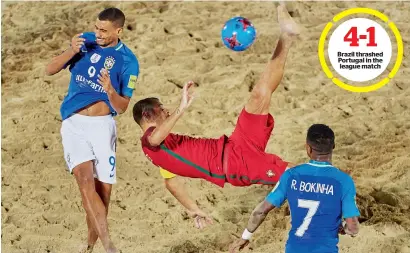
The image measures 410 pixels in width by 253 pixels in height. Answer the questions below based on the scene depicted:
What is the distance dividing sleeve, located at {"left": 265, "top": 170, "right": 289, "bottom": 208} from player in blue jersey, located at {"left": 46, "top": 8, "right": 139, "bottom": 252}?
6.67ft

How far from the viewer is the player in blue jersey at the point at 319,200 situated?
6.50 metres

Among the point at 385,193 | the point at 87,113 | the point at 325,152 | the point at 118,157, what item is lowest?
the point at 118,157

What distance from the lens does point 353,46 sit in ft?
36.9

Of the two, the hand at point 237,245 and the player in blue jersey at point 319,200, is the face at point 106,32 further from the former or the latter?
the player in blue jersey at point 319,200

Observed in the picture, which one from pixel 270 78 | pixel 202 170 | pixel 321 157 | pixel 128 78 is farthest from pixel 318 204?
pixel 128 78

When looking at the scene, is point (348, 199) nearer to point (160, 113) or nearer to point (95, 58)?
point (160, 113)

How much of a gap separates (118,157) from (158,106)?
307cm

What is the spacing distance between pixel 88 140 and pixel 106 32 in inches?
34.6

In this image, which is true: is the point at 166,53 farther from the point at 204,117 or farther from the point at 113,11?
the point at 113,11

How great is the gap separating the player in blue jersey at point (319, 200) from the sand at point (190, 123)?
7.36 feet

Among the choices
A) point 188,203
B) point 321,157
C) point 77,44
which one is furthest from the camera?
point 188,203

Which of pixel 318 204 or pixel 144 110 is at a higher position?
pixel 318 204

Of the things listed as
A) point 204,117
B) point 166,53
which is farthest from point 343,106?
point 166,53

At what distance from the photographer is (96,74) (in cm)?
838
